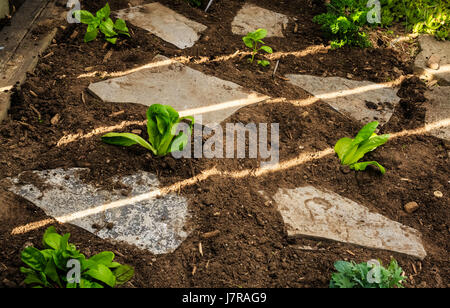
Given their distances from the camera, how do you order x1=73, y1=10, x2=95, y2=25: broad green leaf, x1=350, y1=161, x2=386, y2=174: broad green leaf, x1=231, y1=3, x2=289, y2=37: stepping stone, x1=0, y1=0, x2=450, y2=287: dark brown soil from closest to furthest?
x1=0, y1=0, x2=450, y2=287: dark brown soil, x1=350, y1=161, x2=386, y2=174: broad green leaf, x1=73, y1=10, x2=95, y2=25: broad green leaf, x1=231, y1=3, x2=289, y2=37: stepping stone

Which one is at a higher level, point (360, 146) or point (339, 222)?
point (360, 146)

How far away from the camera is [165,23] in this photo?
320cm

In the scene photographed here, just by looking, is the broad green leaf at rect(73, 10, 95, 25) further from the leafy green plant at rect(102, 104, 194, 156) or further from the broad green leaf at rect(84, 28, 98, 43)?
the leafy green plant at rect(102, 104, 194, 156)

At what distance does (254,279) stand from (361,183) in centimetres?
86

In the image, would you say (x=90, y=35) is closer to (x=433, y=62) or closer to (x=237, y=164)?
(x=237, y=164)

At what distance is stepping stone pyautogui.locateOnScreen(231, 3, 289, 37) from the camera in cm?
329

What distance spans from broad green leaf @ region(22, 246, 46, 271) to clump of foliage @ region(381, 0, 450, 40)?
3062 millimetres

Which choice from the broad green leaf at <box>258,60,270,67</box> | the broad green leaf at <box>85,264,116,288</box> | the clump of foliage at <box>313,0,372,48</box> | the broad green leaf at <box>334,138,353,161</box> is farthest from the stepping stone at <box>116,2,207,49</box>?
the broad green leaf at <box>85,264,116,288</box>

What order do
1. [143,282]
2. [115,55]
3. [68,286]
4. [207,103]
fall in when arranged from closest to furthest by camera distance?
1. [68,286]
2. [143,282]
3. [207,103]
4. [115,55]

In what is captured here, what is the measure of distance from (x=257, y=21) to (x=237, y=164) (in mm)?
1584

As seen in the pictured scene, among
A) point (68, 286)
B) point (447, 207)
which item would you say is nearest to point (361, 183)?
point (447, 207)

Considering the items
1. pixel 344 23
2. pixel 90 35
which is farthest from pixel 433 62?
pixel 90 35

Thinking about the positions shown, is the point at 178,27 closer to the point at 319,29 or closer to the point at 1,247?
the point at 319,29

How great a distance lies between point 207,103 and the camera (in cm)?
260
